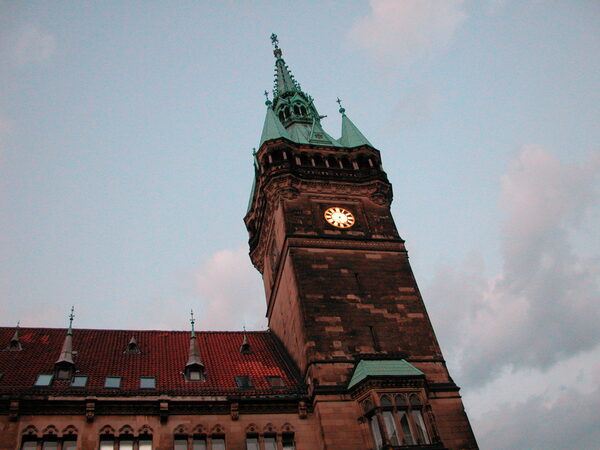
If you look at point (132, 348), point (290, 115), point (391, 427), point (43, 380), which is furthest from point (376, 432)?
point (290, 115)

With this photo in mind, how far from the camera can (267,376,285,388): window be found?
90.6ft

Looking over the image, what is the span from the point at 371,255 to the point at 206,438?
13.3 m

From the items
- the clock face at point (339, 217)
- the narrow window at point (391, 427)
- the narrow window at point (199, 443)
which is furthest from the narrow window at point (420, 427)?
the clock face at point (339, 217)

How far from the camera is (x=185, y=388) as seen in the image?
26375 mm

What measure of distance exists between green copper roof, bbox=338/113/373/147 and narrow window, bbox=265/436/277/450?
20366mm

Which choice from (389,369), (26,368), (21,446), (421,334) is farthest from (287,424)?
(26,368)

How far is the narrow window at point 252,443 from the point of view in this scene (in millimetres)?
24438

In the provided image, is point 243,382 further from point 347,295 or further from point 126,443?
point 347,295

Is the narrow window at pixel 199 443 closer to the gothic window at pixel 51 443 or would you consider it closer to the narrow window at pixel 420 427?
the gothic window at pixel 51 443

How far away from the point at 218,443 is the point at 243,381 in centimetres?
392

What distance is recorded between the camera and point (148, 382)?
26656mm

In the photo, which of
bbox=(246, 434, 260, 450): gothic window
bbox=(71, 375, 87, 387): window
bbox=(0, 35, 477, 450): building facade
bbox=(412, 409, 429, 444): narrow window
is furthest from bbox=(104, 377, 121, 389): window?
bbox=(412, 409, 429, 444): narrow window

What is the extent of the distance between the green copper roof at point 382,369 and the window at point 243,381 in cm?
494

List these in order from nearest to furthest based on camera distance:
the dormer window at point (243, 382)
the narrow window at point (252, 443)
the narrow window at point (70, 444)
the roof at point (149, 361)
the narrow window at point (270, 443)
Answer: the narrow window at point (70, 444), the narrow window at point (252, 443), the narrow window at point (270, 443), the roof at point (149, 361), the dormer window at point (243, 382)
